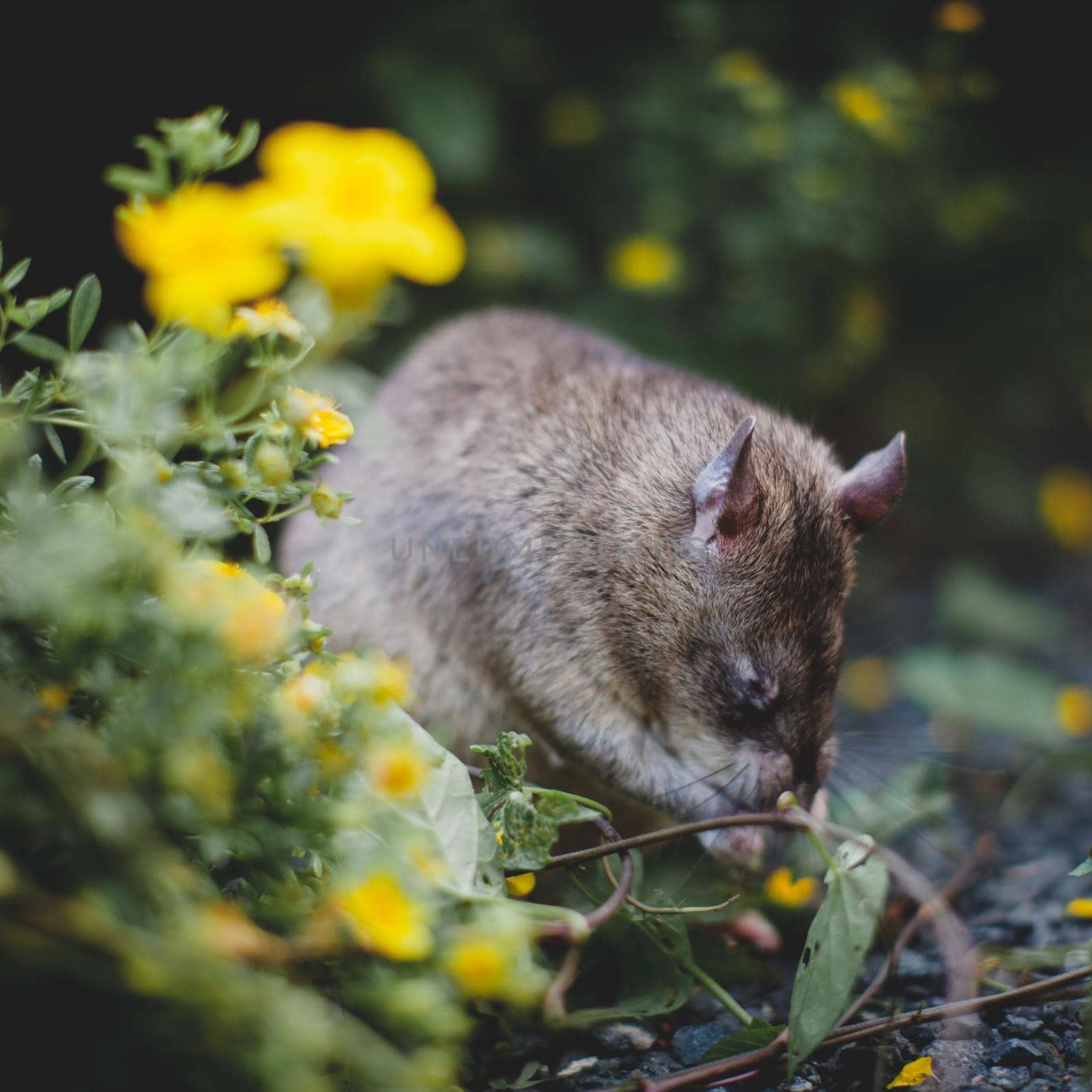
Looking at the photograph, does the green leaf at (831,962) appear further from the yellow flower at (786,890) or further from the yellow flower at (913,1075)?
the yellow flower at (786,890)

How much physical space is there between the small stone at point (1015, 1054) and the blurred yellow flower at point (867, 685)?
2597 millimetres

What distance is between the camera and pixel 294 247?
73.1 inches

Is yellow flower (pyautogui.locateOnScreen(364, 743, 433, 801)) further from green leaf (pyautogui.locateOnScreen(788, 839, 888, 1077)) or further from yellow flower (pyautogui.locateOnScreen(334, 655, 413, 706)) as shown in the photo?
green leaf (pyautogui.locateOnScreen(788, 839, 888, 1077))

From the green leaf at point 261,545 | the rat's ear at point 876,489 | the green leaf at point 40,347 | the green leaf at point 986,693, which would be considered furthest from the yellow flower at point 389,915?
the green leaf at point 986,693

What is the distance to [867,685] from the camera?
16.8 feet

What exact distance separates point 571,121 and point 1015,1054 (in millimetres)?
4750

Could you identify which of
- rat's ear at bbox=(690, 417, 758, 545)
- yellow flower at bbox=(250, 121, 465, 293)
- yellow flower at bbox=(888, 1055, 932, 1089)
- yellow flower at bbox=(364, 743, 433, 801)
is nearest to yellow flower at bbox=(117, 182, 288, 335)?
yellow flower at bbox=(250, 121, 465, 293)

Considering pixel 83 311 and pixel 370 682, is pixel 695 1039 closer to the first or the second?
pixel 370 682

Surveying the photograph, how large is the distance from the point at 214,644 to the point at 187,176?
844 mm

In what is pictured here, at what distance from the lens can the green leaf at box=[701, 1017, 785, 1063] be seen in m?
2.09

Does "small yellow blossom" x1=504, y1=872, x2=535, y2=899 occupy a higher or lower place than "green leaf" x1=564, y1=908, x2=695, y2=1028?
higher

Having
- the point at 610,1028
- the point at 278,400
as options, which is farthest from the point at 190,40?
the point at 610,1028

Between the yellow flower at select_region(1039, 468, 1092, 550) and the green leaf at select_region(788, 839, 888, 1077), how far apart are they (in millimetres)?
4927

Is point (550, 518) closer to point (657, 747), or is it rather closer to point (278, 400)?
point (657, 747)
